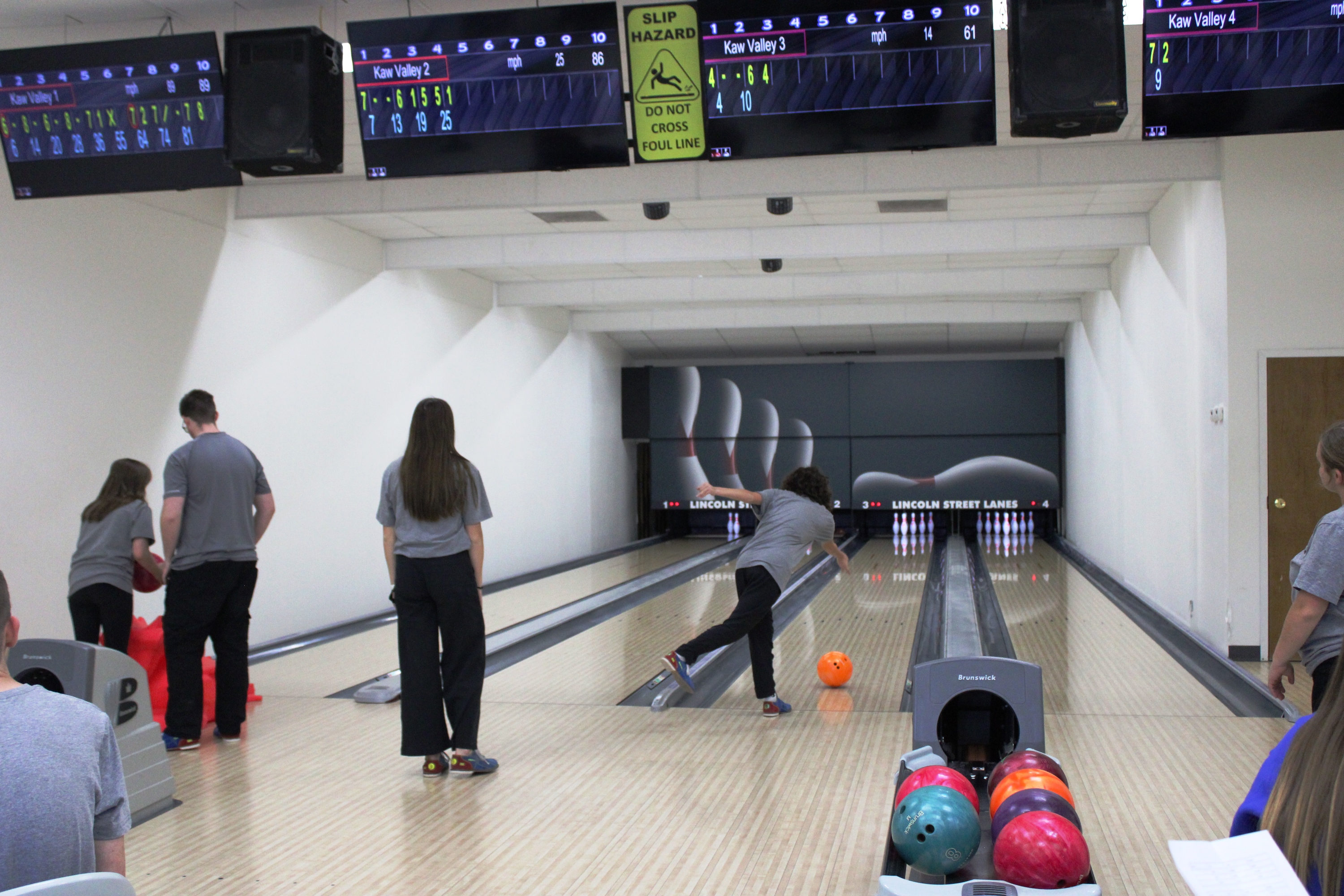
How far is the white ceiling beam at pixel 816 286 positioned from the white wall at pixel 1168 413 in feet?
1.53

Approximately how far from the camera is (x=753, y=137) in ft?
11.5

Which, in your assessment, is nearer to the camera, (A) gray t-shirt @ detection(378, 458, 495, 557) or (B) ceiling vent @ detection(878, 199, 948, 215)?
(A) gray t-shirt @ detection(378, 458, 495, 557)

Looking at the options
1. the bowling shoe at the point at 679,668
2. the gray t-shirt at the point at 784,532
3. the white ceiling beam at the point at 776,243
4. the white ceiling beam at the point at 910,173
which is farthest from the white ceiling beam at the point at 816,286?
the bowling shoe at the point at 679,668

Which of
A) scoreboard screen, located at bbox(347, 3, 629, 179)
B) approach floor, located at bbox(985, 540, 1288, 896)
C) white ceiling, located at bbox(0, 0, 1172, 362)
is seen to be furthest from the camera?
white ceiling, located at bbox(0, 0, 1172, 362)

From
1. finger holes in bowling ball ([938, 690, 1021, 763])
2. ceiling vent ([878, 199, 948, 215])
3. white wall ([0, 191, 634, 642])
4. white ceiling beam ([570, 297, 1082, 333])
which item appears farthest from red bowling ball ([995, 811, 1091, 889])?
white ceiling beam ([570, 297, 1082, 333])

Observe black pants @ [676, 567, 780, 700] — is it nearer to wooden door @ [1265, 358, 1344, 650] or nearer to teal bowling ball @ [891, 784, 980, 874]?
teal bowling ball @ [891, 784, 980, 874]

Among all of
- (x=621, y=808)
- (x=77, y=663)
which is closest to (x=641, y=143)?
(x=621, y=808)

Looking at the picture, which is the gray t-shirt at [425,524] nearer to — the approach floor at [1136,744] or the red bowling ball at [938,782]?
the red bowling ball at [938,782]

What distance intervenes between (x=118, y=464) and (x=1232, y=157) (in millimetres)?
5315

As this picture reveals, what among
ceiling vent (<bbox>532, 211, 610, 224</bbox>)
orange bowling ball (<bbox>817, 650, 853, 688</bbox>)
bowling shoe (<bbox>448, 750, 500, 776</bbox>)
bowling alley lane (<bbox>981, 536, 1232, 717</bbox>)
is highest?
ceiling vent (<bbox>532, 211, 610, 224</bbox>)

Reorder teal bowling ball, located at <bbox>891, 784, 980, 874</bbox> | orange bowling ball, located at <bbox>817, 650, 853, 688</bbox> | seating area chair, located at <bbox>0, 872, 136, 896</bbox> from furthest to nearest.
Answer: orange bowling ball, located at <bbox>817, 650, 853, 688</bbox> → teal bowling ball, located at <bbox>891, 784, 980, 874</bbox> → seating area chair, located at <bbox>0, 872, 136, 896</bbox>

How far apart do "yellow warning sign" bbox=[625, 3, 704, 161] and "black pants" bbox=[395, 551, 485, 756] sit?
1505 mm

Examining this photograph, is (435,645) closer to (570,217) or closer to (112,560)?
(112,560)

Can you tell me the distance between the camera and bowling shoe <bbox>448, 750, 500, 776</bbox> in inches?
152
